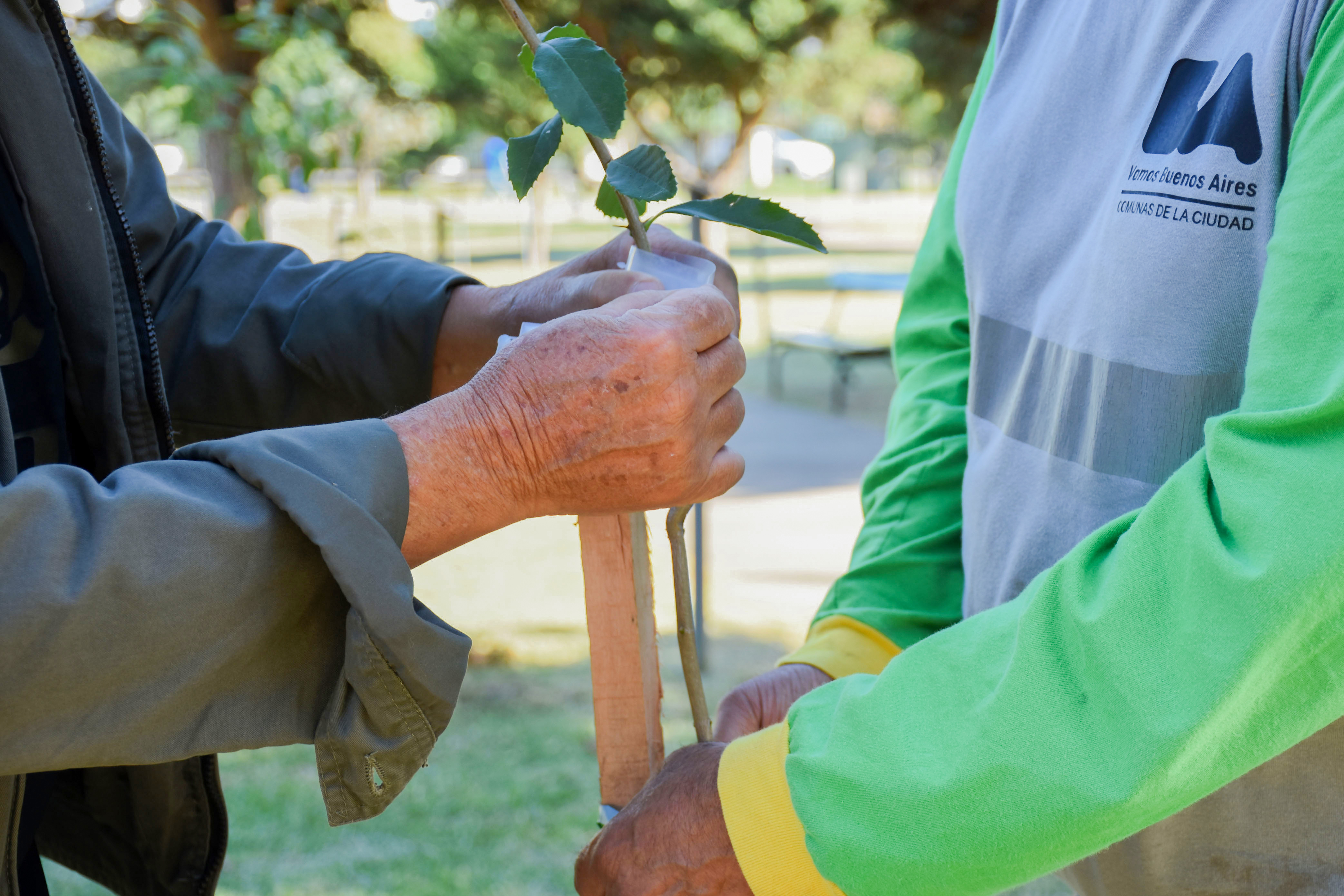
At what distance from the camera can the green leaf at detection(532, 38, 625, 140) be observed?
105cm

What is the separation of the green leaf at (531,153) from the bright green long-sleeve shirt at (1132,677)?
0.60 metres

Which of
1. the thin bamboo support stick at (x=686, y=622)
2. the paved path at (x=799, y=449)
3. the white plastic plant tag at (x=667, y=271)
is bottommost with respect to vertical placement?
the paved path at (x=799, y=449)

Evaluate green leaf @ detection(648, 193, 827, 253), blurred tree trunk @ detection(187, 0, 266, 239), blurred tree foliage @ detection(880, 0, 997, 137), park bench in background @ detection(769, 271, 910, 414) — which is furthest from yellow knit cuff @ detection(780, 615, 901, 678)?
park bench in background @ detection(769, 271, 910, 414)

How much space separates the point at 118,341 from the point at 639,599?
68cm

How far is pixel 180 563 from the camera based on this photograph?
2.99 feet

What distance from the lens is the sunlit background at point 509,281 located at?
361cm

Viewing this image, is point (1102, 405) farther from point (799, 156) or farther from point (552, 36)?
point (799, 156)

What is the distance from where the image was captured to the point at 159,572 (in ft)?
2.96

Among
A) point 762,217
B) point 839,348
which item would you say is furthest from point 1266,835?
point 839,348

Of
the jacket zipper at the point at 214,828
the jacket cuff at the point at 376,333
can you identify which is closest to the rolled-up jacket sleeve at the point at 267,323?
the jacket cuff at the point at 376,333

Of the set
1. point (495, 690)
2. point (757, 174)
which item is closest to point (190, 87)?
point (495, 690)

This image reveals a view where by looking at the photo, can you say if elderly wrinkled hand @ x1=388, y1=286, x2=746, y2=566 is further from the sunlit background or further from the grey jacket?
the sunlit background

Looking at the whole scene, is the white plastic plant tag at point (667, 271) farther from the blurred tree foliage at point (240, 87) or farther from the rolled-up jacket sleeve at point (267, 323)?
the blurred tree foliage at point (240, 87)

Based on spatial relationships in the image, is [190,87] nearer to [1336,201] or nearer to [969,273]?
[969,273]
